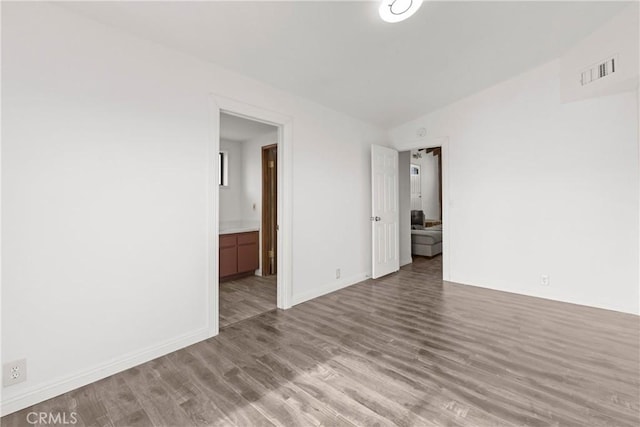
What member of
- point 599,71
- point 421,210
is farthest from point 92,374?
point 421,210

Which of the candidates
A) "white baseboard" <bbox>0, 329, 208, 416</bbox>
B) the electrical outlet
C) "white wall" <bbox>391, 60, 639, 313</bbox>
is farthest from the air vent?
the electrical outlet

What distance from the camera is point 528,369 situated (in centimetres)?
211

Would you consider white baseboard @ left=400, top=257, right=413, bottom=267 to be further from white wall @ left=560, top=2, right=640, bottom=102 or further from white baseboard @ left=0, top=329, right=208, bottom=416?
white baseboard @ left=0, top=329, right=208, bottom=416

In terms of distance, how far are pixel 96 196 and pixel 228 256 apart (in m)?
2.55

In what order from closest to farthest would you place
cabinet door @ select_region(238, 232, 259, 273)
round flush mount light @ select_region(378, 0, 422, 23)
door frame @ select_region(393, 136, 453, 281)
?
round flush mount light @ select_region(378, 0, 422, 23) → door frame @ select_region(393, 136, 453, 281) → cabinet door @ select_region(238, 232, 259, 273)

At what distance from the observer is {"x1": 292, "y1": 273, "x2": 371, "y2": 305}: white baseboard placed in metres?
3.55

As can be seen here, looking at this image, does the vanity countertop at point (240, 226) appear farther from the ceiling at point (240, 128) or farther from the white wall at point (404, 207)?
the white wall at point (404, 207)

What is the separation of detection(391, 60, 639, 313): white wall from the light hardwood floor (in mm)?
583

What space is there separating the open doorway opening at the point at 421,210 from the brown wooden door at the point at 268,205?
2433 millimetres

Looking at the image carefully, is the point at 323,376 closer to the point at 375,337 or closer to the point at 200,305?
the point at 375,337

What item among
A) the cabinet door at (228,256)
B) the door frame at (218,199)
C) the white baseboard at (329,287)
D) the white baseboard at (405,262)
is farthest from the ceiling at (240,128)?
the white baseboard at (405,262)

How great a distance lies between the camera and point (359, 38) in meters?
2.62

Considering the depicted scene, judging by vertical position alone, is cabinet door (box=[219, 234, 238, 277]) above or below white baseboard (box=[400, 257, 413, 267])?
above

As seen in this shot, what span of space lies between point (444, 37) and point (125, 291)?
3488 mm
